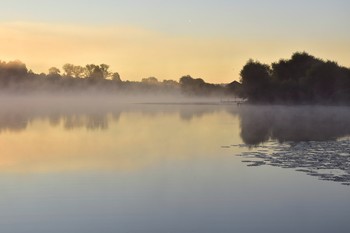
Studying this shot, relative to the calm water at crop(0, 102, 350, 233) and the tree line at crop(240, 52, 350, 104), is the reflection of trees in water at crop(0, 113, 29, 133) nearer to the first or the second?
the calm water at crop(0, 102, 350, 233)

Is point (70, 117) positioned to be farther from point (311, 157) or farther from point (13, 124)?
point (311, 157)

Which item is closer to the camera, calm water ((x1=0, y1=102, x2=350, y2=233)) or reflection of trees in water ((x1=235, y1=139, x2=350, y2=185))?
calm water ((x1=0, y1=102, x2=350, y2=233))

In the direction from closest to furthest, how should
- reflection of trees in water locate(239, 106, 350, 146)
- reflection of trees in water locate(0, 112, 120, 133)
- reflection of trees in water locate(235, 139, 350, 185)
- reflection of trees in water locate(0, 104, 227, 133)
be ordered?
reflection of trees in water locate(235, 139, 350, 185) → reflection of trees in water locate(239, 106, 350, 146) → reflection of trees in water locate(0, 112, 120, 133) → reflection of trees in water locate(0, 104, 227, 133)

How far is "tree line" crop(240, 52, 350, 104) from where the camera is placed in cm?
10638

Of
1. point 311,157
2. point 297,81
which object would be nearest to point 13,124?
point 311,157

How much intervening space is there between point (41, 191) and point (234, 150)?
13559mm

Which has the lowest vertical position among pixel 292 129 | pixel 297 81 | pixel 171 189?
pixel 292 129

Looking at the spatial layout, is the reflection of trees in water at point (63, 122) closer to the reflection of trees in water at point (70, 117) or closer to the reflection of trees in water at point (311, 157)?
the reflection of trees in water at point (70, 117)

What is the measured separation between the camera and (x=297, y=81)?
114m

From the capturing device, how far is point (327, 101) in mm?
111562

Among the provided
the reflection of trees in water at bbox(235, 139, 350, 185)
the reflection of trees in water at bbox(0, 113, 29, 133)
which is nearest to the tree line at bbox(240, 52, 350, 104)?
the reflection of trees in water at bbox(0, 113, 29, 133)

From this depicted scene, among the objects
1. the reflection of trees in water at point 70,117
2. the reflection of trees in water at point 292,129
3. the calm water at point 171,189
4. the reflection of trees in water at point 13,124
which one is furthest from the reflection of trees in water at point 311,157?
the reflection of trees in water at point 13,124

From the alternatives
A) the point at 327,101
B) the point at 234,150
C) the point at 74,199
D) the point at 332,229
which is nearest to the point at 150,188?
the point at 74,199

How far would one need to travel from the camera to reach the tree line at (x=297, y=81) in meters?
106
